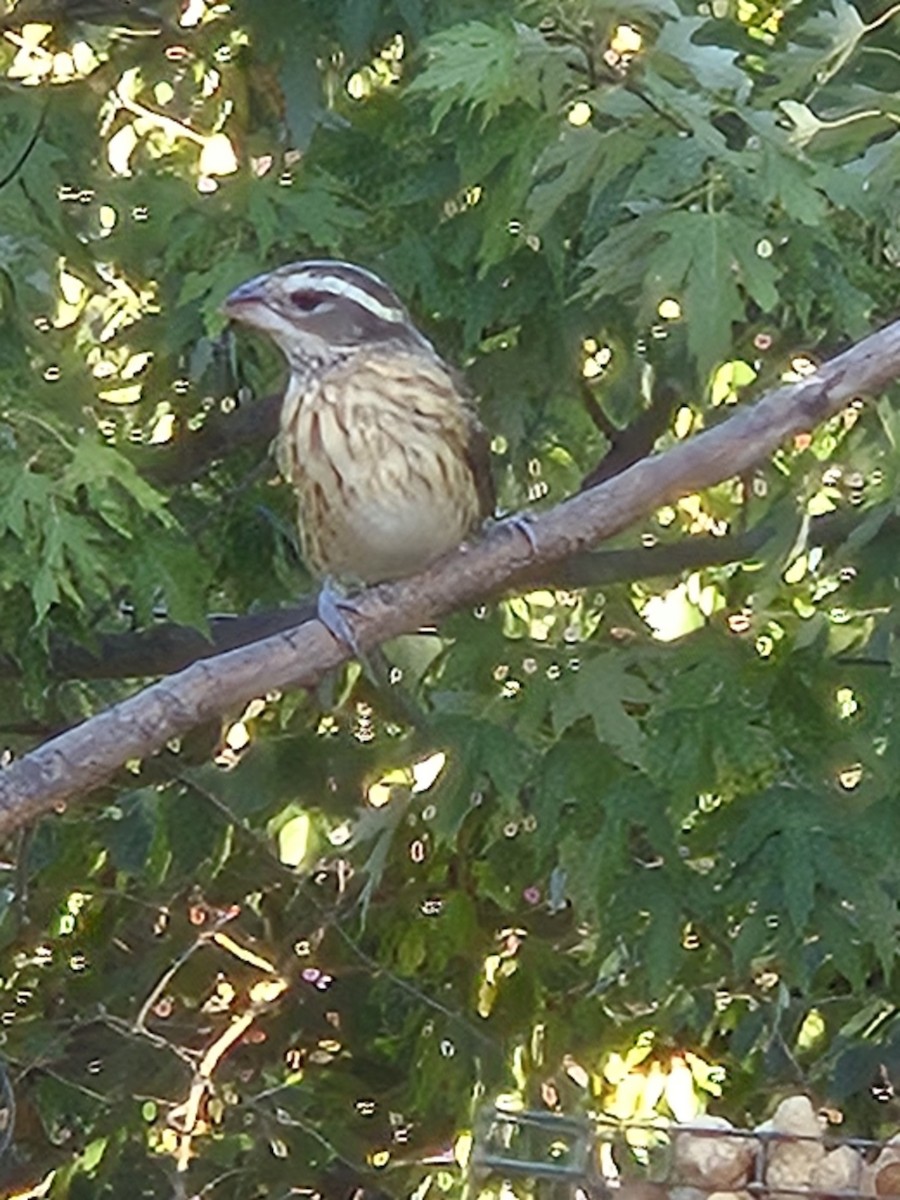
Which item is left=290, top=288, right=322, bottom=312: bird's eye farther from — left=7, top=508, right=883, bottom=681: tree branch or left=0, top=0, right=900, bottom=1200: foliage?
left=7, top=508, right=883, bottom=681: tree branch

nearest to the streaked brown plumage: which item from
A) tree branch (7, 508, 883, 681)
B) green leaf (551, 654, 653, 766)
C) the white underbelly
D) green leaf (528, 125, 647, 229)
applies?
the white underbelly

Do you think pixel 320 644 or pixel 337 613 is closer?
pixel 320 644

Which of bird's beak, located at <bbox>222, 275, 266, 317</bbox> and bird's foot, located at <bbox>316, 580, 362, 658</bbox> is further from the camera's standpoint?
bird's beak, located at <bbox>222, 275, 266, 317</bbox>

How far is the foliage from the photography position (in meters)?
2.92

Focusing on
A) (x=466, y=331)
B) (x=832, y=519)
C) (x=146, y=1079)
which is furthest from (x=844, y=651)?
(x=146, y=1079)

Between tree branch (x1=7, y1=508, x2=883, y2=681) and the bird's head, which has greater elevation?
the bird's head

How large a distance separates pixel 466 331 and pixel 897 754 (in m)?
0.76

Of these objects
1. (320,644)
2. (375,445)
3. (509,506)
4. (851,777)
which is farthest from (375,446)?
(320,644)

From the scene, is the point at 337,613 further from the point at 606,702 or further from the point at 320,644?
the point at 606,702

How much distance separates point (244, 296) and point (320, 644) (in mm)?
700

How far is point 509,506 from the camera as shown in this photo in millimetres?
3984

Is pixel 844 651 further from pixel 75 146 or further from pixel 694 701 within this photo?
pixel 75 146

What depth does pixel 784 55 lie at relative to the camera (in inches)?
120

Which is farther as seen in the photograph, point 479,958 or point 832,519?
point 479,958
